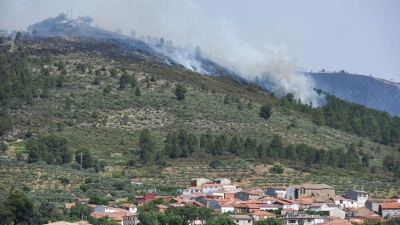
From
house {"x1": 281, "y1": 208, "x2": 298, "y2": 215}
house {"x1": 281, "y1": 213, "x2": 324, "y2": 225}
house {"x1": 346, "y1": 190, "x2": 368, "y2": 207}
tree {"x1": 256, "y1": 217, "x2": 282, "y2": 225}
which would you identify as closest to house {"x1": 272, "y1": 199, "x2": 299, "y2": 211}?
house {"x1": 281, "y1": 208, "x2": 298, "y2": 215}

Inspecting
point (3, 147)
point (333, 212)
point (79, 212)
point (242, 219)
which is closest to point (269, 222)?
point (242, 219)

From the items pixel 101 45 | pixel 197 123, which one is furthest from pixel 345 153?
pixel 101 45

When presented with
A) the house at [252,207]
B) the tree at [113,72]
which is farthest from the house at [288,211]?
the tree at [113,72]

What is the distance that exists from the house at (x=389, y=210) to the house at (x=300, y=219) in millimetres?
6891

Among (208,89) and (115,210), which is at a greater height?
(208,89)

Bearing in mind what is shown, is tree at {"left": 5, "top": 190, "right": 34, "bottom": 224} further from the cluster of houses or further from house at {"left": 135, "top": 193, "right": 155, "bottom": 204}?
house at {"left": 135, "top": 193, "right": 155, "bottom": 204}

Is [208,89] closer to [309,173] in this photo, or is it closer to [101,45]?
[101,45]

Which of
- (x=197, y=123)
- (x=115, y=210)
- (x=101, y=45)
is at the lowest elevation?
(x=115, y=210)

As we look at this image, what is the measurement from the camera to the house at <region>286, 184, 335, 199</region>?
9081cm

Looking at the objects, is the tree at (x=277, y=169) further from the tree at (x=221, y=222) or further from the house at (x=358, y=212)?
the tree at (x=221, y=222)

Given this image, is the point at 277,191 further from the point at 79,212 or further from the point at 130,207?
the point at 79,212

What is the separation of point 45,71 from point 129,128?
55.9ft

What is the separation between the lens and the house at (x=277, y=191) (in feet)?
297

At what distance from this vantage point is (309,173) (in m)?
105
